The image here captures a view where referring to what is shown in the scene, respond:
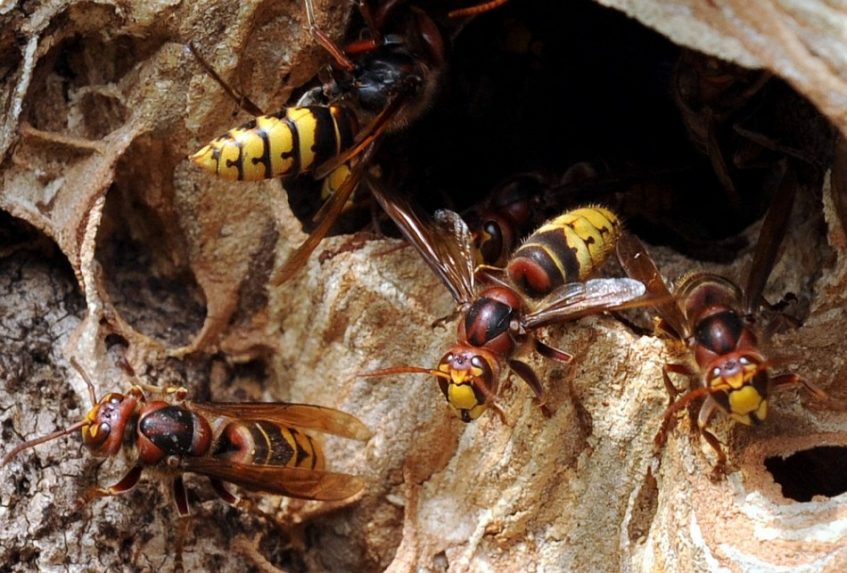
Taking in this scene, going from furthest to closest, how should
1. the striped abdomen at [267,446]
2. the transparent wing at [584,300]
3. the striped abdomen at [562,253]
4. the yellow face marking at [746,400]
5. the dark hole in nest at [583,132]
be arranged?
1. the dark hole in nest at [583,132]
2. the striped abdomen at [267,446]
3. the striped abdomen at [562,253]
4. the transparent wing at [584,300]
5. the yellow face marking at [746,400]

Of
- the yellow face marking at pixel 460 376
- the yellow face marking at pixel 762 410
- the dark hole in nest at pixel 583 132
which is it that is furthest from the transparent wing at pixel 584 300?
the dark hole in nest at pixel 583 132

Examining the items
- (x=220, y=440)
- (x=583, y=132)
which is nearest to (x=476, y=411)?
(x=220, y=440)

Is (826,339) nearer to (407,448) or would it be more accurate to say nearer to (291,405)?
(407,448)

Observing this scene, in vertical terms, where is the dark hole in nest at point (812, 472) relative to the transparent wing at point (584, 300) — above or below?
below

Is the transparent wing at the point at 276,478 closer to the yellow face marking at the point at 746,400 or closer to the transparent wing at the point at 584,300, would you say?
the transparent wing at the point at 584,300

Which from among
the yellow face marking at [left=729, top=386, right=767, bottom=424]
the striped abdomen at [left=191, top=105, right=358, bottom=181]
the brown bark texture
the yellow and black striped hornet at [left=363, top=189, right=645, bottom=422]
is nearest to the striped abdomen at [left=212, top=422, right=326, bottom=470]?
the brown bark texture

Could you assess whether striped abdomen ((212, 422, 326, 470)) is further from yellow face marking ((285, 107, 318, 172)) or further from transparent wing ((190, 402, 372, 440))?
yellow face marking ((285, 107, 318, 172))
